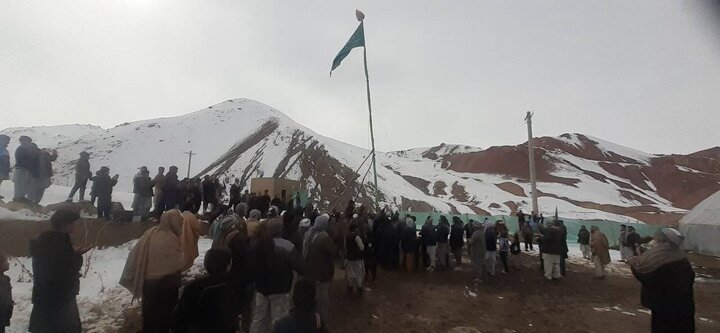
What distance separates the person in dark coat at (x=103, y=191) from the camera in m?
10.1

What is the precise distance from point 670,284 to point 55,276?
226 inches

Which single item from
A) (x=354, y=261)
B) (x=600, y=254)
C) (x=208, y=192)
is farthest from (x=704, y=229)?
(x=208, y=192)

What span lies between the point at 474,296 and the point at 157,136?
73.3 metres

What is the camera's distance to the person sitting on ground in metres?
2.83

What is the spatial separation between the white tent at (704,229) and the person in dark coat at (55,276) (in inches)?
1079

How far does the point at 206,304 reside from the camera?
308 cm

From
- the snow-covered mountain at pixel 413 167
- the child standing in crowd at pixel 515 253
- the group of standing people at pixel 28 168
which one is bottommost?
the child standing in crowd at pixel 515 253

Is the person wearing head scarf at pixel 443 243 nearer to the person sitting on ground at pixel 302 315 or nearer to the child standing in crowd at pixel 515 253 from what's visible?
the child standing in crowd at pixel 515 253

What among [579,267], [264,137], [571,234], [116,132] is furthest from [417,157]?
[579,267]

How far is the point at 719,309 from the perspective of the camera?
9.46 m

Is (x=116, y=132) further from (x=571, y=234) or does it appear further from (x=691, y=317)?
(x=691, y=317)

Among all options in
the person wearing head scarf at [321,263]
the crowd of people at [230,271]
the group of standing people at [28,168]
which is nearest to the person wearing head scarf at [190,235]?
the crowd of people at [230,271]

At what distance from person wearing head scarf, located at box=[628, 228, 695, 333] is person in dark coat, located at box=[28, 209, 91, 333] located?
5.53m

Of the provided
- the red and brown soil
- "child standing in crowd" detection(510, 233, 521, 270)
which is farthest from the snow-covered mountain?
"child standing in crowd" detection(510, 233, 521, 270)
